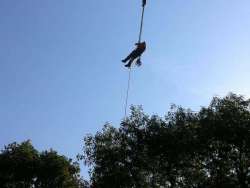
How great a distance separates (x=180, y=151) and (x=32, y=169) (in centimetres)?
2901

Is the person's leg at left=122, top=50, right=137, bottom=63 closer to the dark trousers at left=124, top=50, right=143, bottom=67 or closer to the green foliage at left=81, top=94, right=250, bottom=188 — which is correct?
the dark trousers at left=124, top=50, right=143, bottom=67

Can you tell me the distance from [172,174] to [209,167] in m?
4.41

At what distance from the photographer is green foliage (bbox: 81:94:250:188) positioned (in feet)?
174

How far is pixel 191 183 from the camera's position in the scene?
53375mm

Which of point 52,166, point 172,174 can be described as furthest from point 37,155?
point 172,174

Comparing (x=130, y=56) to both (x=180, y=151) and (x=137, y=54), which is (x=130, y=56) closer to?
(x=137, y=54)

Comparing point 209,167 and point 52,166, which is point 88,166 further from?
point 52,166

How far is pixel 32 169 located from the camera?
244 ft

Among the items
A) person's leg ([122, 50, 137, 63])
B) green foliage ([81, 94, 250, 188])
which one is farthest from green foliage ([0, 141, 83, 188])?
person's leg ([122, 50, 137, 63])

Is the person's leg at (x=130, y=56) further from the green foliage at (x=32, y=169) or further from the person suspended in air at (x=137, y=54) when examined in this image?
the green foliage at (x=32, y=169)

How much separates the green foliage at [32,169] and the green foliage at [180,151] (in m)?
19.5

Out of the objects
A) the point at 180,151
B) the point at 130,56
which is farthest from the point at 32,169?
the point at 130,56

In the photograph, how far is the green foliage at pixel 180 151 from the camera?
53.2m

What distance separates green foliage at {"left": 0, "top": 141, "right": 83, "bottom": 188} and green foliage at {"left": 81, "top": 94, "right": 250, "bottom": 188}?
19.5 meters
